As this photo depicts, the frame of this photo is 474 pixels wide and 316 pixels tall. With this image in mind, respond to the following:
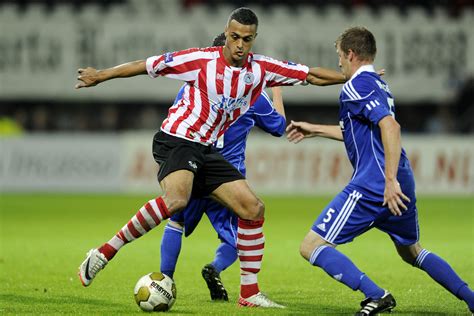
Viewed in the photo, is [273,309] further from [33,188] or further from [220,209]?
[33,188]

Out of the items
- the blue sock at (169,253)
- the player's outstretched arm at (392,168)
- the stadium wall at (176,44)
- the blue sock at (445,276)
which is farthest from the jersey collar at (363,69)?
the stadium wall at (176,44)

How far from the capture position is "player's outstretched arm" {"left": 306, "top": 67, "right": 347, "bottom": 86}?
685 centimetres

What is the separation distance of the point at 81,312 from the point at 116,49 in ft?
53.8

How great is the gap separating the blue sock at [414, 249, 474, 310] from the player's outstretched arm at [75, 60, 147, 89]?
222cm

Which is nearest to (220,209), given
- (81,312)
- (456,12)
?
(81,312)

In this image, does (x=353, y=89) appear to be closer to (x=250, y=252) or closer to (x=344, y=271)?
(x=344, y=271)

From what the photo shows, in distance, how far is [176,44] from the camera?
22.4 metres

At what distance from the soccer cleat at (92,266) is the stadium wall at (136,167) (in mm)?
12576

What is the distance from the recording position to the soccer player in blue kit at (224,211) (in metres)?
7.29

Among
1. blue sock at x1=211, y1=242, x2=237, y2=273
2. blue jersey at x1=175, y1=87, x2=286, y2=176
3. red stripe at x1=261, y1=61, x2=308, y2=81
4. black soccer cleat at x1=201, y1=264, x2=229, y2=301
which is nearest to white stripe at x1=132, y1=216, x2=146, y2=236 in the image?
black soccer cleat at x1=201, y1=264, x2=229, y2=301

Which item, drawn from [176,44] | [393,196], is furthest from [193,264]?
[176,44]

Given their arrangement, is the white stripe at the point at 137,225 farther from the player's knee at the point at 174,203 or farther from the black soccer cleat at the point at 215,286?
the black soccer cleat at the point at 215,286

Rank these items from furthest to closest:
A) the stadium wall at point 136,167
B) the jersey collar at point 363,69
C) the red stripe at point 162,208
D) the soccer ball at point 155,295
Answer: the stadium wall at point 136,167 → the red stripe at point 162,208 → the soccer ball at point 155,295 → the jersey collar at point 363,69

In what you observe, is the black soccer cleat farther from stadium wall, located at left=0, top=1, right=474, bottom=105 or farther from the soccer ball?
stadium wall, located at left=0, top=1, right=474, bottom=105
